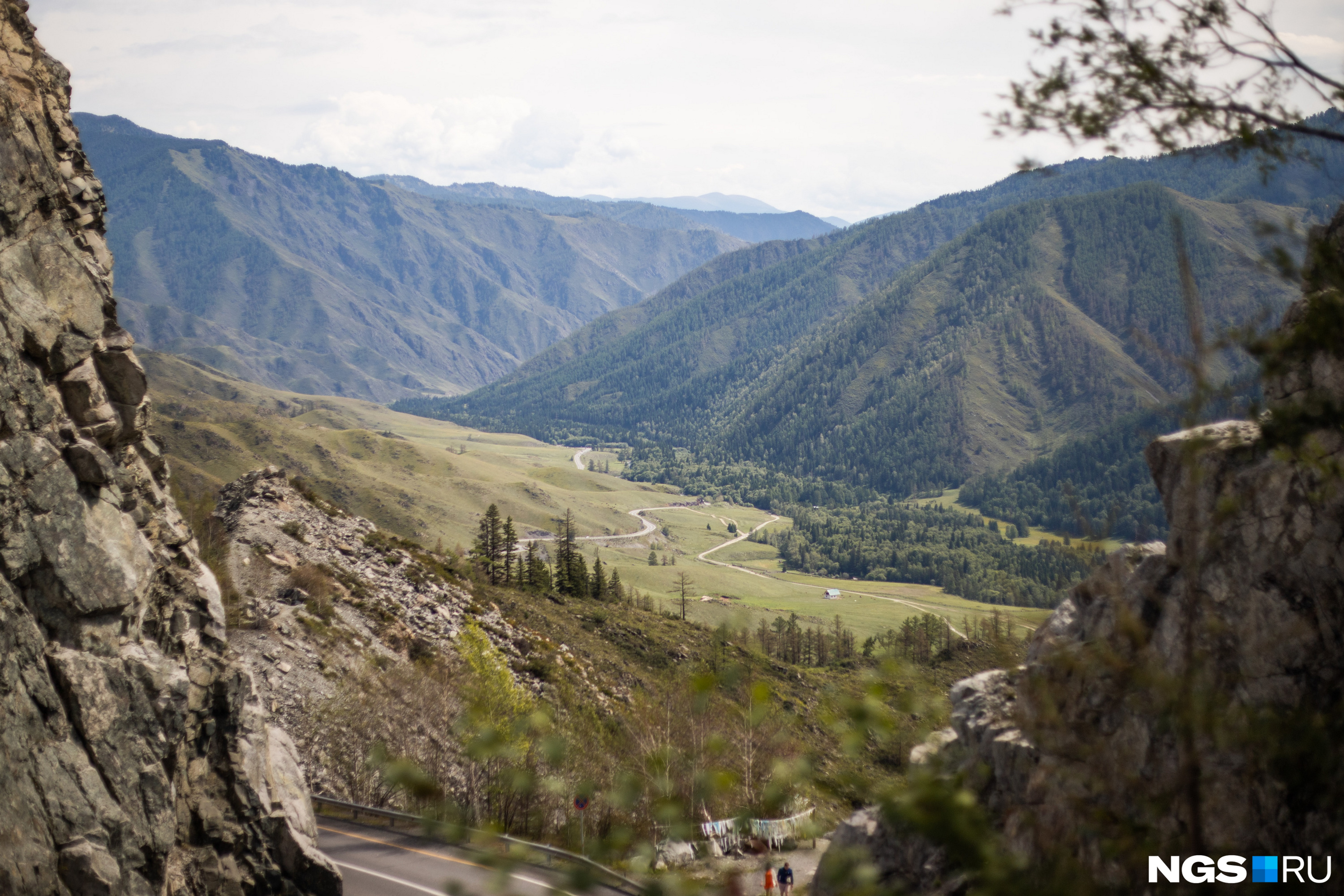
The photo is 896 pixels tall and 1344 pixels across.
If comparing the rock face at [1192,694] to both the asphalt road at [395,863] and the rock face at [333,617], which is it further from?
the rock face at [333,617]

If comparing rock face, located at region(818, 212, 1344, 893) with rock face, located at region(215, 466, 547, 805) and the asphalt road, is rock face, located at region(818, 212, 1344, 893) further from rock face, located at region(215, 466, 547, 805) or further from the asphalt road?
rock face, located at region(215, 466, 547, 805)

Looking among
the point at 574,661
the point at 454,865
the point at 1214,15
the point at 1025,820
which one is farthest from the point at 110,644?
the point at 574,661

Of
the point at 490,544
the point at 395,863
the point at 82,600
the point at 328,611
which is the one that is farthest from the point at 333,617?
the point at 490,544

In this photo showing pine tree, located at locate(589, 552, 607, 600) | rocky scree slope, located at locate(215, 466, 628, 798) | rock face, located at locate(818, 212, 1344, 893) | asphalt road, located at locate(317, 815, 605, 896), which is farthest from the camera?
pine tree, located at locate(589, 552, 607, 600)

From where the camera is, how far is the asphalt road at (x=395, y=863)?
28.9m

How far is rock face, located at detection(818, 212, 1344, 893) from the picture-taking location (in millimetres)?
6812

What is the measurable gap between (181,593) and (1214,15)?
28.1m

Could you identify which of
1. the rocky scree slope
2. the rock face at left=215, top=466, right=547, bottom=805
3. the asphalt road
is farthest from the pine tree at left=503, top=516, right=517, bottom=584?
the asphalt road

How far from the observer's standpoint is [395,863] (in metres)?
31.4

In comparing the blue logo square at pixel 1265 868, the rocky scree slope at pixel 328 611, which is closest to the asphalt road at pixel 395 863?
the rocky scree slope at pixel 328 611

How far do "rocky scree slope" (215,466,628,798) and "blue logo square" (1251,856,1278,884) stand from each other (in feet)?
134

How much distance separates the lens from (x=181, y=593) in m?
25.5

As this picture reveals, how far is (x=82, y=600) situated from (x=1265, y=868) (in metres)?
24.0

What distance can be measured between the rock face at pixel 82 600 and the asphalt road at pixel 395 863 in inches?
179
